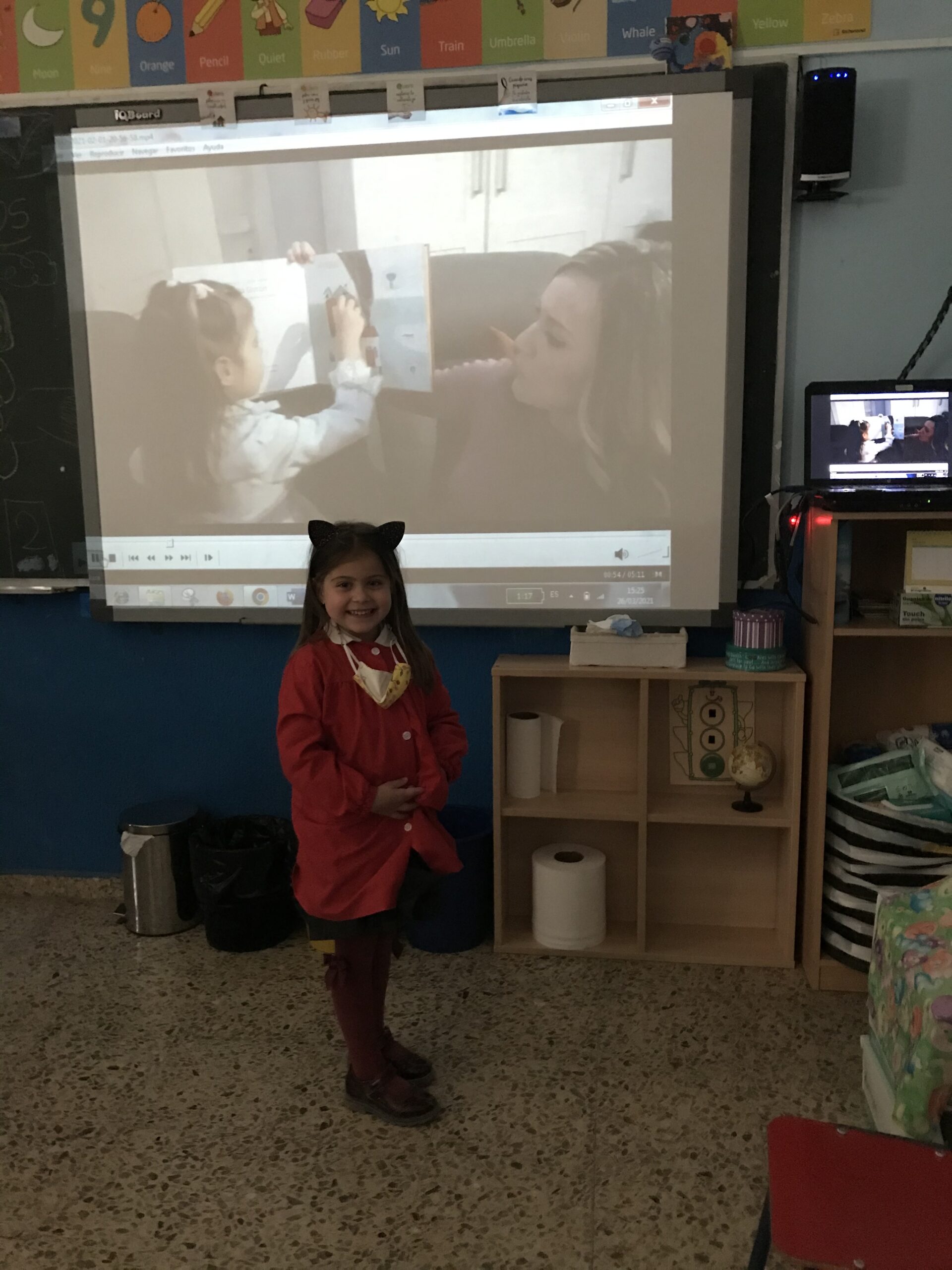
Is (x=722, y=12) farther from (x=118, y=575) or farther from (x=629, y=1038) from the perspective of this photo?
(x=629, y=1038)

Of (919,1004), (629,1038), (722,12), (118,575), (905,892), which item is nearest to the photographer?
(919,1004)

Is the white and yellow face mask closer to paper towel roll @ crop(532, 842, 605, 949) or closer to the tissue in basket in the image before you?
the tissue in basket

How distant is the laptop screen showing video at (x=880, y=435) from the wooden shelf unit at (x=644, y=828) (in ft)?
1.79

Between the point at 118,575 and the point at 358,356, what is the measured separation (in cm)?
92

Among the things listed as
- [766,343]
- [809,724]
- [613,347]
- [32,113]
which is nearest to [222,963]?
[809,724]

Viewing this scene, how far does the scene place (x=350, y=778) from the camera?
1.75 metres

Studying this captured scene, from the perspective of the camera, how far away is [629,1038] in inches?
84.4

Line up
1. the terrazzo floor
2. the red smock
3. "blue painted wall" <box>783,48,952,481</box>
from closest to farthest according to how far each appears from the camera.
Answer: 1. the terrazzo floor
2. the red smock
3. "blue painted wall" <box>783,48,952,481</box>

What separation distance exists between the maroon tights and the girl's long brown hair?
0.50 m

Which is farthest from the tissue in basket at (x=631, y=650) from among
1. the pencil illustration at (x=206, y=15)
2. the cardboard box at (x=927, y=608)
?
the pencil illustration at (x=206, y=15)

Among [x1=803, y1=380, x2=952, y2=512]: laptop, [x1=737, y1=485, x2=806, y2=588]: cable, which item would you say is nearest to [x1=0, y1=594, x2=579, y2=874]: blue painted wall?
[x1=737, y1=485, x2=806, y2=588]: cable

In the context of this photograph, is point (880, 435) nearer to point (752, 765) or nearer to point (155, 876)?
point (752, 765)

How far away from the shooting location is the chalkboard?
2656 millimetres

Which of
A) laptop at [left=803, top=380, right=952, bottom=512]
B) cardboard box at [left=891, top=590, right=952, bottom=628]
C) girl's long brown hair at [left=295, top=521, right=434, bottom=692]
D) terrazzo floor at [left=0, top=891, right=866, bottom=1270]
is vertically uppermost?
laptop at [left=803, top=380, right=952, bottom=512]
